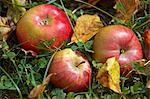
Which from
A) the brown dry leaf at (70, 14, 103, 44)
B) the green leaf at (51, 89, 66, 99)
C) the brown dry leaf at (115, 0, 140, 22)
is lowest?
the green leaf at (51, 89, 66, 99)

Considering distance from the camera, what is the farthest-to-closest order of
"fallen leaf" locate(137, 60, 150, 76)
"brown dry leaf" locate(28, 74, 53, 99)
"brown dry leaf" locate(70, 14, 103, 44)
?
"brown dry leaf" locate(70, 14, 103, 44)
"fallen leaf" locate(137, 60, 150, 76)
"brown dry leaf" locate(28, 74, 53, 99)

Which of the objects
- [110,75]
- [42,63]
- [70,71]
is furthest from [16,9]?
[110,75]

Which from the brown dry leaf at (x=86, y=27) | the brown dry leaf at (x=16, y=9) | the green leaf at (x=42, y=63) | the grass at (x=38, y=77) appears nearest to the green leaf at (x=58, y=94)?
the grass at (x=38, y=77)

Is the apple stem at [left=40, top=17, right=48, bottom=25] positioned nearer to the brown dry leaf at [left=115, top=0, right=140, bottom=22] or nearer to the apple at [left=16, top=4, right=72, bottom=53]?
the apple at [left=16, top=4, right=72, bottom=53]

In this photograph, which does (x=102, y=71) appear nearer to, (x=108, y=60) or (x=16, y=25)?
(x=108, y=60)

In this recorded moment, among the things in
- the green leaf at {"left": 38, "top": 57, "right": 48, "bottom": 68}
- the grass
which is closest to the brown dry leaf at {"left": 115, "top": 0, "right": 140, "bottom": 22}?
the grass
